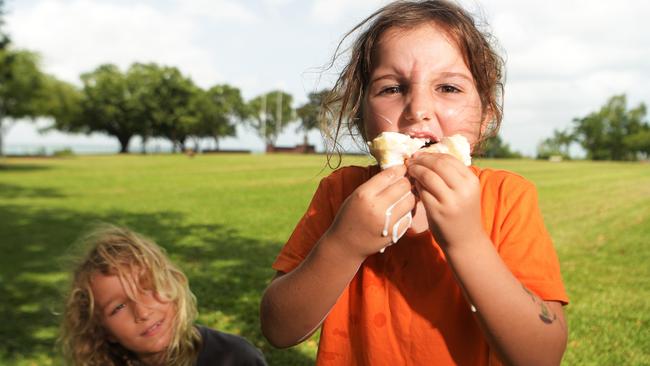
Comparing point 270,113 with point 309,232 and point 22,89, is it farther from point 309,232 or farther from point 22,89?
point 309,232

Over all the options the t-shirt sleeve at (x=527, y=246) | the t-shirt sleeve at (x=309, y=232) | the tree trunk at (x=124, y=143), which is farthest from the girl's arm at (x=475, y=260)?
the tree trunk at (x=124, y=143)

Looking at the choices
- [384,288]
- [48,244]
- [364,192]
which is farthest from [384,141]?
[48,244]

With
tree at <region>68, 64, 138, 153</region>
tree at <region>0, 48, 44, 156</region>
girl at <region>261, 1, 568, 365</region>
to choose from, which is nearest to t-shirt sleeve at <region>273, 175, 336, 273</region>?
girl at <region>261, 1, 568, 365</region>

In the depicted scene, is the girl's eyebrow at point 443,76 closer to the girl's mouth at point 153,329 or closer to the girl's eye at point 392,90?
the girl's eye at point 392,90

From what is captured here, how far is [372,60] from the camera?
177 centimetres

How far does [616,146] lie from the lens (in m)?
86.2

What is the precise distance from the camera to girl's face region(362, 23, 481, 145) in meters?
1.55

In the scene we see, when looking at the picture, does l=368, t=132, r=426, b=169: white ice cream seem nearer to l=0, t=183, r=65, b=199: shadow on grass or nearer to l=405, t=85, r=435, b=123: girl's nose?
l=405, t=85, r=435, b=123: girl's nose

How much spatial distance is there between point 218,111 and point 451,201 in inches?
3772

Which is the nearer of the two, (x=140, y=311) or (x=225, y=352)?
(x=140, y=311)

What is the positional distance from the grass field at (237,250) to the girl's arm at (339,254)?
625 mm

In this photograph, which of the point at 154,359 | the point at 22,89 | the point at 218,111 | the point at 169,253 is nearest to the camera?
the point at 154,359

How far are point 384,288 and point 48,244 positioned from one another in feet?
31.8

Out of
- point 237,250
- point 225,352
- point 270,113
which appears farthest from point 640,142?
point 225,352
